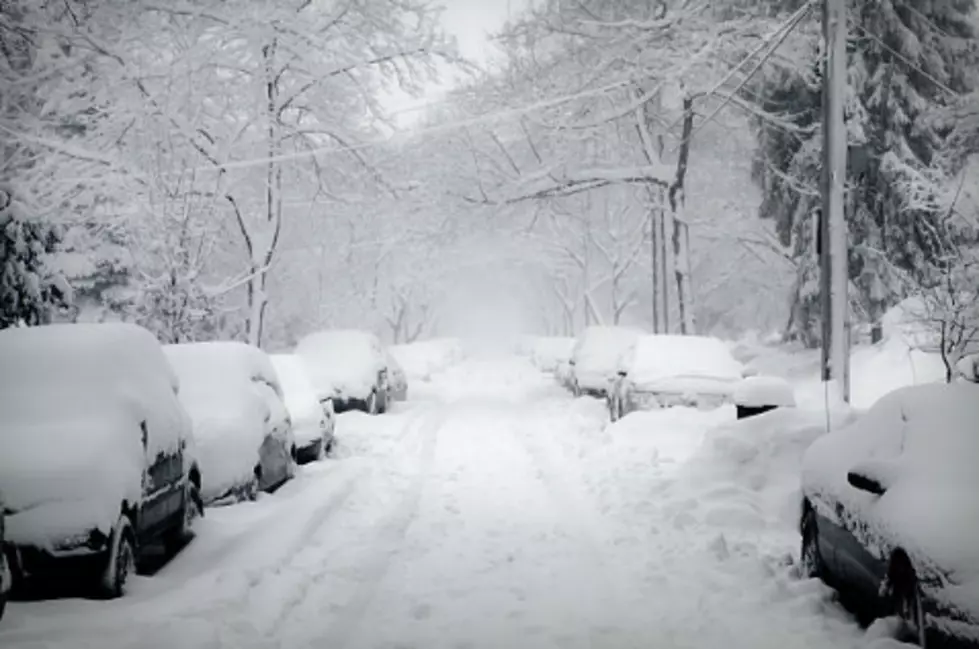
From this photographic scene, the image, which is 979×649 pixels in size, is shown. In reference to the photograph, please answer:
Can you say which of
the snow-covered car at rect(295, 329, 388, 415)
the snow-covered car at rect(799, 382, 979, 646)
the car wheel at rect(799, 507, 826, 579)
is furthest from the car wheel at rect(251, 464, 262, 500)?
the snow-covered car at rect(295, 329, 388, 415)

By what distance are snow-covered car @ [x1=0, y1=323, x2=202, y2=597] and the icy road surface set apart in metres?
0.36

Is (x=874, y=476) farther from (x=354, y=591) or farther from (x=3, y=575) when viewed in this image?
(x=3, y=575)

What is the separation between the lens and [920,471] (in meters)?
4.86

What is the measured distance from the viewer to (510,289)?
87.6 metres

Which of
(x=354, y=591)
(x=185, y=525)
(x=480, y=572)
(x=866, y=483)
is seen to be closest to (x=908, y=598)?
(x=866, y=483)

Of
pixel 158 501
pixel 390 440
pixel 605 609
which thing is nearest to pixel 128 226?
pixel 390 440

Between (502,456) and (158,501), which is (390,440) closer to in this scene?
(502,456)

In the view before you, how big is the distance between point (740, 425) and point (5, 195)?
493 inches

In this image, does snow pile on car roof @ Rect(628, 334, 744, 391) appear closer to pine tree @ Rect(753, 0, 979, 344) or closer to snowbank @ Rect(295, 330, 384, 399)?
snowbank @ Rect(295, 330, 384, 399)

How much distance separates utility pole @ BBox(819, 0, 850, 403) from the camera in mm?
12117

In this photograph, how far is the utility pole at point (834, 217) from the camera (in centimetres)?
1212

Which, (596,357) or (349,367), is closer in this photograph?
(349,367)

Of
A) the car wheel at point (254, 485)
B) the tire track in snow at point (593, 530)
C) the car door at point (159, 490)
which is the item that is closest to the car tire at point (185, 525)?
the car door at point (159, 490)

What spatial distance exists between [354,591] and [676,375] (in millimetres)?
10475
